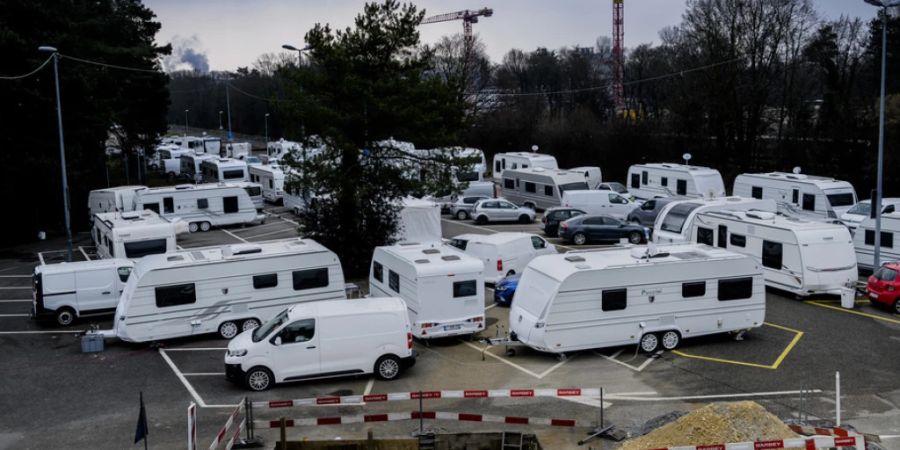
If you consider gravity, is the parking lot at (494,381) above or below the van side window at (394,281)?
below

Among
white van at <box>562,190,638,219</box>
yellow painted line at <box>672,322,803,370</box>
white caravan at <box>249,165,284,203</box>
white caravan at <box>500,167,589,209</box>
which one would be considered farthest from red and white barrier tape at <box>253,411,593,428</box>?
white caravan at <box>249,165,284,203</box>

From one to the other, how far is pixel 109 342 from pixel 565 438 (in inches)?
513

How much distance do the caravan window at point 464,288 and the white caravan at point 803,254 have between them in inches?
336

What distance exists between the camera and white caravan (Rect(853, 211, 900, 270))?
27.2 meters

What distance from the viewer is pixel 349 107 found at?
28.4m

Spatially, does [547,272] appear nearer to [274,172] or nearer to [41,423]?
[41,423]

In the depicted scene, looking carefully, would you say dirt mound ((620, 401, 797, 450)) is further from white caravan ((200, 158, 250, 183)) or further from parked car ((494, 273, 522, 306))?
white caravan ((200, 158, 250, 183))

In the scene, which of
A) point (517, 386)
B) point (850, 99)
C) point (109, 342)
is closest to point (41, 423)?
point (109, 342)

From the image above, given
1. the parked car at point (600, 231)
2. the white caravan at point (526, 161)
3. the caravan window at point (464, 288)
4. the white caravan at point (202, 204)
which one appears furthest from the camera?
the white caravan at point (526, 161)

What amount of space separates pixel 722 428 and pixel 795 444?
3.43 feet

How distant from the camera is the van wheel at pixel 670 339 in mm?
19391

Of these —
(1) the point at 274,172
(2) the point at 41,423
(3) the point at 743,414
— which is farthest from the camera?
(1) the point at 274,172

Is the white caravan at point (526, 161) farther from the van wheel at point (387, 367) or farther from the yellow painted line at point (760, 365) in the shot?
the van wheel at point (387, 367)

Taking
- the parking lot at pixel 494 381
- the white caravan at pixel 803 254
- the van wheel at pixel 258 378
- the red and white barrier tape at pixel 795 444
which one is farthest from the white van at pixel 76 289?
the white caravan at pixel 803 254
